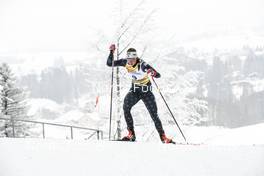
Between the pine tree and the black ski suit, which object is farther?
the pine tree

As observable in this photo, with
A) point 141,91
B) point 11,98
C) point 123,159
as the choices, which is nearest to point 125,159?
point 123,159

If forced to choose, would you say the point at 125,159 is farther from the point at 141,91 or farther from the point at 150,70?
the point at 150,70

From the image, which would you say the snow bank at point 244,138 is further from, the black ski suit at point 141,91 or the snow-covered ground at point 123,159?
the snow-covered ground at point 123,159

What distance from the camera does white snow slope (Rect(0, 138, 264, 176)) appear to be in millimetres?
6891

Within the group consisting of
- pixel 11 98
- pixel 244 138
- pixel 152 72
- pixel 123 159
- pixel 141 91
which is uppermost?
pixel 152 72

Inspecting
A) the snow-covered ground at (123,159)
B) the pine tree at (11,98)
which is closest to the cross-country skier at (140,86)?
the snow-covered ground at (123,159)

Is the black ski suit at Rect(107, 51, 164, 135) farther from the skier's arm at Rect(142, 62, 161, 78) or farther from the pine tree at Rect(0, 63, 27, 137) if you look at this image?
the pine tree at Rect(0, 63, 27, 137)

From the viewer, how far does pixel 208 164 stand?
7.19 meters

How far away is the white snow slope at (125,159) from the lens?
6891 mm

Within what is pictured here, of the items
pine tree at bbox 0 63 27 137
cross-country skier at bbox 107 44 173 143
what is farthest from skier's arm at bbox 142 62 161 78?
pine tree at bbox 0 63 27 137

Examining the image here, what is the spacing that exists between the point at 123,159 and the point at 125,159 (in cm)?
4

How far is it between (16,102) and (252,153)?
19.1m

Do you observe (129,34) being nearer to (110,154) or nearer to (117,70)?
(117,70)

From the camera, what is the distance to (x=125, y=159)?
24.8ft
